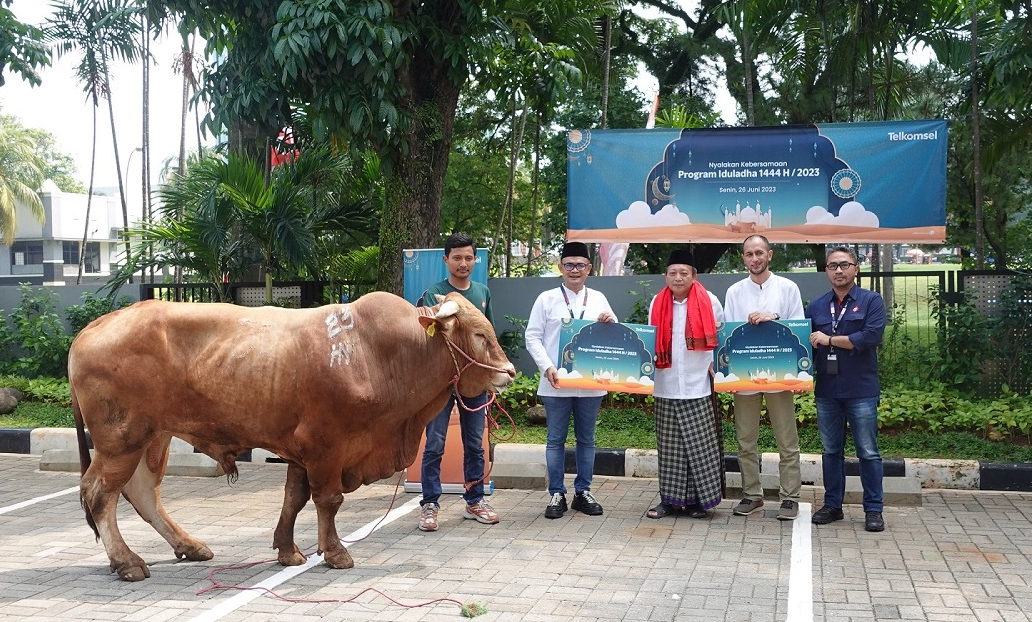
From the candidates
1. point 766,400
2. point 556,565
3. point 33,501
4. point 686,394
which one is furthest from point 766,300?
point 33,501

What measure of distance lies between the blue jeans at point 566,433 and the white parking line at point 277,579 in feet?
3.68

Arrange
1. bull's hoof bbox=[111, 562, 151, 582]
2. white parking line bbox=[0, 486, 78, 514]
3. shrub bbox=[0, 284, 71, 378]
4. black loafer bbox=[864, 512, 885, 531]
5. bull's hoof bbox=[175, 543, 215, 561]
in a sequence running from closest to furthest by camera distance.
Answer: bull's hoof bbox=[111, 562, 151, 582]
bull's hoof bbox=[175, 543, 215, 561]
black loafer bbox=[864, 512, 885, 531]
white parking line bbox=[0, 486, 78, 514]
shrub bbox=[0, 284, 71, 378]

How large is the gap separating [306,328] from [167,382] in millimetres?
816

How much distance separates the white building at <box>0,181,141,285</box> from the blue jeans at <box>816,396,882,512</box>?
150 ft

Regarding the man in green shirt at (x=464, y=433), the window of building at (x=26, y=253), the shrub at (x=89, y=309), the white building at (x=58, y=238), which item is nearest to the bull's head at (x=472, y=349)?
the man in green shirt at (x=464, y=433)

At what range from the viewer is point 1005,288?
387 inches

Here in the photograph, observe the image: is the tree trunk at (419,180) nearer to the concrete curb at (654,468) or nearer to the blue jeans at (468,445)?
the concrete curb at (654,468)

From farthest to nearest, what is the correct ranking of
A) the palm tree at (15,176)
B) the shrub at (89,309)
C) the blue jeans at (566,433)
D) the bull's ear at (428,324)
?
the palm tree at (15,176) < the shrub at (89,309) < the blue jeans at (566,433) < the bull's ear at (428,324)

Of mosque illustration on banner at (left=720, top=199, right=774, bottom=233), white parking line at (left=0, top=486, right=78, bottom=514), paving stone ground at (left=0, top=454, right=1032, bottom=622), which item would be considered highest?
mosque illustration on banner at (left=720, top=199, right=774, bottom=233)

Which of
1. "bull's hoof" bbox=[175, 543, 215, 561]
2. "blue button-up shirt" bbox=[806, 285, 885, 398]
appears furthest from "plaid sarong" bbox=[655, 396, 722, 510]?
"bull's hoof" bbox=[175, 543, 215, 561]

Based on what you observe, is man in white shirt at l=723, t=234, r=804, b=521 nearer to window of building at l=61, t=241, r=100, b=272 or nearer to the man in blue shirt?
the man in blue shirt

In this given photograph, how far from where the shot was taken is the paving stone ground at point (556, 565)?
16.5ft

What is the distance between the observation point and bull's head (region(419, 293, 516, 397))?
5824 mm

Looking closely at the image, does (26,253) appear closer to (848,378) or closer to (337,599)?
(337,599)
